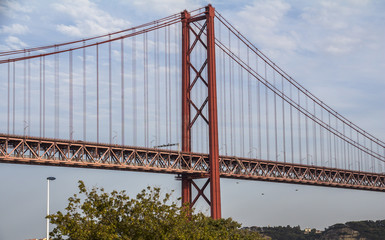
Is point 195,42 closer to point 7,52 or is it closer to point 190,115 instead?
point 190,115

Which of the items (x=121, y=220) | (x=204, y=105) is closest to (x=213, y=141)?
(x=204, y=105)

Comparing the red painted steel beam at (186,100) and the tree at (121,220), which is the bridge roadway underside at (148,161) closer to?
the red painted steel beam at (186,100)

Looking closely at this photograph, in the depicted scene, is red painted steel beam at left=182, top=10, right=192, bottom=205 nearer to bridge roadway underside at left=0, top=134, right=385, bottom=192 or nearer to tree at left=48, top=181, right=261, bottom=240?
bridge roadway underside at left=0, top=134, right=385, bottom=192

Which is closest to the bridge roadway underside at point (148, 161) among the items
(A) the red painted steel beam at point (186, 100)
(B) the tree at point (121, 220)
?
(A) the red painted steel beam at point (186, 100)

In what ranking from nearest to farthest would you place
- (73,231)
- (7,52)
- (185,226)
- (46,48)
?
(73,231) < (185,226) < (7,52) < (46,48)

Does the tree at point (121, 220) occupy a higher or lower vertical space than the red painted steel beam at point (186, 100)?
lower

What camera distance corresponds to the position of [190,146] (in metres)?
87.4

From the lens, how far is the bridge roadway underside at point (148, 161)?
233 feet

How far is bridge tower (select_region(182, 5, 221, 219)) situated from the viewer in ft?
280

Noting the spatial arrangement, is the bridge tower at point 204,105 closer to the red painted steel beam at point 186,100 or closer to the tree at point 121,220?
the red painted steel beam at point 186,100

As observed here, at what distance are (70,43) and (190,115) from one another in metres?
16.9

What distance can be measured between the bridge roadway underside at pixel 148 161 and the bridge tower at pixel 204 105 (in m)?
1.74

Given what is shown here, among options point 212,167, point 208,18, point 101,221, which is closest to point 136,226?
point 101,221

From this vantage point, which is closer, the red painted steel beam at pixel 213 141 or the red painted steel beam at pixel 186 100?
the red painted steel beam at pixel 213 141
